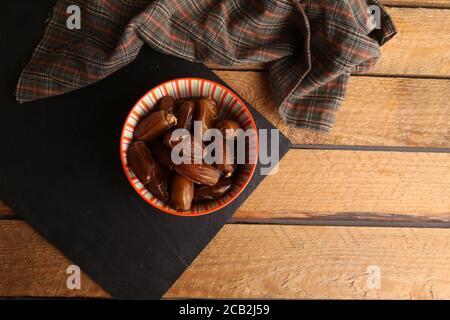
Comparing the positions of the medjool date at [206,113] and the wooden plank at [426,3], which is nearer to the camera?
the medjool date at [206,113]

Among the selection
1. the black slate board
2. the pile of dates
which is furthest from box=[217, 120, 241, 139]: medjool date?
the black slate board

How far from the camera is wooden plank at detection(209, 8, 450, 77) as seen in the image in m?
0.61

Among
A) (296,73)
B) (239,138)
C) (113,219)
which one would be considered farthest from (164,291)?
(296,73)

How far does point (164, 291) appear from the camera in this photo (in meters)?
0.57

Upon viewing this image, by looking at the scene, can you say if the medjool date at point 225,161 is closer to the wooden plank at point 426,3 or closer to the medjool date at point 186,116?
the medjool date at point 186,116

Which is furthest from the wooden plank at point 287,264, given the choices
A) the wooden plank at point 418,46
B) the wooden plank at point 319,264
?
the wooden plank at point 418,46

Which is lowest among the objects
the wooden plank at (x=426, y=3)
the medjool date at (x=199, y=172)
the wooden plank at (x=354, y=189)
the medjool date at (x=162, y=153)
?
the wooden plank at (x=354, y=189)

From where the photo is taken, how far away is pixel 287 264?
0.58 metres

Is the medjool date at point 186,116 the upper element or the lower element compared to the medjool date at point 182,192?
upper

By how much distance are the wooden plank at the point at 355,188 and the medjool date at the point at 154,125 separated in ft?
0.53

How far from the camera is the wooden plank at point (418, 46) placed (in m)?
0.61

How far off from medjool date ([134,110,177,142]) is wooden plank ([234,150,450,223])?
0.53ft

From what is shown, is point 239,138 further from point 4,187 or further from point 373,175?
point 4,187

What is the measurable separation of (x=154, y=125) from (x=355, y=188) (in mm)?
295
